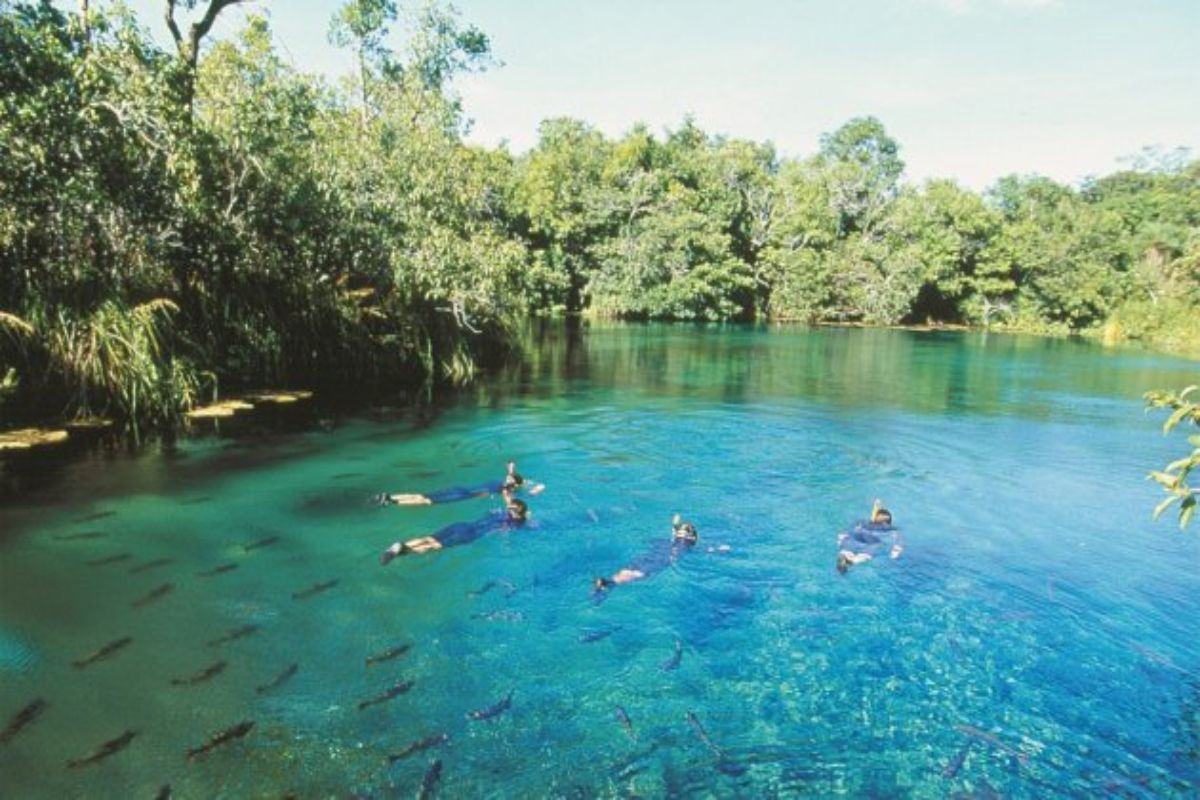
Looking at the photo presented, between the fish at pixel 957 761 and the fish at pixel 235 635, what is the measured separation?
266 inches

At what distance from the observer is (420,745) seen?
21.3 ft

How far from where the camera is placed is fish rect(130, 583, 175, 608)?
28.5ft

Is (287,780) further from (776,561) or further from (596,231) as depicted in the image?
(596,231)

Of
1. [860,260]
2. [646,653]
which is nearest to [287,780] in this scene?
[646,653]

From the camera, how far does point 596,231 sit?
193ft

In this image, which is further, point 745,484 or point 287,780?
point 745,484

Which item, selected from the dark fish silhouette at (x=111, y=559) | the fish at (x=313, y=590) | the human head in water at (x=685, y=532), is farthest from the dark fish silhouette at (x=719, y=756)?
the dark fish silhouette at (x=111, y=559)

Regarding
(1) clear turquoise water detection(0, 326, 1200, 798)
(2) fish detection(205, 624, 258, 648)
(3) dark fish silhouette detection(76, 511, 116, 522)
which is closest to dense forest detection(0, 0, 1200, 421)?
(1) clear turquoise water detection(0, 326, 1200, 798)

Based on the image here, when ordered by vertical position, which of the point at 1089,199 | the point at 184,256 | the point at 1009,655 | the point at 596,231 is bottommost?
the point at 1009,655

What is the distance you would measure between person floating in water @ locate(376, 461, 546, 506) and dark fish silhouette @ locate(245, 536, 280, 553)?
204cm

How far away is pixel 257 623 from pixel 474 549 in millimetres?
3271

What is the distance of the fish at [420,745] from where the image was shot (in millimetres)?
6320

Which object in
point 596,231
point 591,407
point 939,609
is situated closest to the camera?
point 939,609

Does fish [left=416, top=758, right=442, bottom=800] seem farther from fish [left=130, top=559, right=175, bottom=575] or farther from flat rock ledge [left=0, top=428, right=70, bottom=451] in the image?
flat rock ledge [left=0, top=428, right=70, bottom=451]
